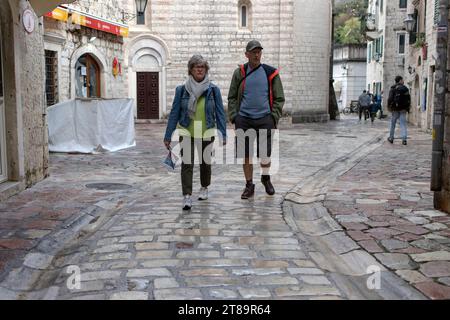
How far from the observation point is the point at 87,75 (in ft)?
61.8

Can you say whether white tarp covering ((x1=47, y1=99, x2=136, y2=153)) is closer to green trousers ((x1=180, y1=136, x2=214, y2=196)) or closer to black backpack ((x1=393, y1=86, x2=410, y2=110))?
green trousers ((x1=180, y1=136, x2=214, y2=196))

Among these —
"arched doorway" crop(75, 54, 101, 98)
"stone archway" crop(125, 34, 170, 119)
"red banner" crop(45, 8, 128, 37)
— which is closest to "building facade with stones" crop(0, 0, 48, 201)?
"red banner" crop(45, 8, 128, 37)

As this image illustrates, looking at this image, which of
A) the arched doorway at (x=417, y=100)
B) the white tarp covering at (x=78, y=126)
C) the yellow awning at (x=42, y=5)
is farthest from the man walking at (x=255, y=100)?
the arched doorway at (x=417, y=100)

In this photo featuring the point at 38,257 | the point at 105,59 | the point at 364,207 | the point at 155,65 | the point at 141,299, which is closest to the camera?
the point at 141,299

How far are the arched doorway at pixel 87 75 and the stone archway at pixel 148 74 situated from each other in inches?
296

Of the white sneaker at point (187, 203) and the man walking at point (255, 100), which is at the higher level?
the man walking at point (255, 100)

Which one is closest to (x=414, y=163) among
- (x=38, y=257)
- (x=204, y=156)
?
(x=204, y=156)

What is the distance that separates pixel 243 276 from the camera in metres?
4.23

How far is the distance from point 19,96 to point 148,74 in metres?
19.5

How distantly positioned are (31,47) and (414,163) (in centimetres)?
742

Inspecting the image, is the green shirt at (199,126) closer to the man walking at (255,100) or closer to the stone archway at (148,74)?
the man walking at (255,100)

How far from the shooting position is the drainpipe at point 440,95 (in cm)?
612

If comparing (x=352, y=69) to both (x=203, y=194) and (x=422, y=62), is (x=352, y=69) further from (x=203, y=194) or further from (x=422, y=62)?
(x=203, y=194)

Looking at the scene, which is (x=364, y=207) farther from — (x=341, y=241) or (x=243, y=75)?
(x=243, y=75)
